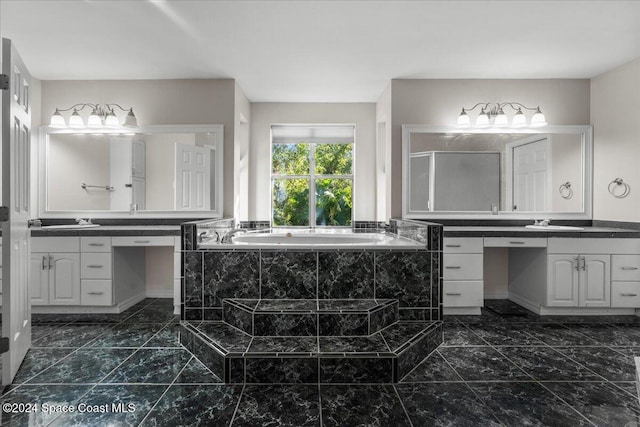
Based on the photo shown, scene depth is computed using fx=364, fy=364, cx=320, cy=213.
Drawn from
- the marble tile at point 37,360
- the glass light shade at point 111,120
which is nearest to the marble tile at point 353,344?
the marble tile at point 37,360

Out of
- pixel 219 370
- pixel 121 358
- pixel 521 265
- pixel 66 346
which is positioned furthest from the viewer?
pixel 521 265

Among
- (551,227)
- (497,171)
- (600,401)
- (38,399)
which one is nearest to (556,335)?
(600,401)

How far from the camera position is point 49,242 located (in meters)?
3.18

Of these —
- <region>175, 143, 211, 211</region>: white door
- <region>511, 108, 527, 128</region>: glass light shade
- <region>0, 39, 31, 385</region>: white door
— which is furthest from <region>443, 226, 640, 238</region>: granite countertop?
<region>0, 39, 31, 385</region>: white door

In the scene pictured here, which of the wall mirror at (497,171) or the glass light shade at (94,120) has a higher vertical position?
the glass light shade at (94,120)

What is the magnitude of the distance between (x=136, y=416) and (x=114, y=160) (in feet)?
9.50

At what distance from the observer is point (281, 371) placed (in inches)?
79.1

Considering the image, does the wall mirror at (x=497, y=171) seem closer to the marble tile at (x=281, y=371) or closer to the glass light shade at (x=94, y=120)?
the marble tile at (x=281, y=371)

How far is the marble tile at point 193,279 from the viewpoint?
8.77 feet

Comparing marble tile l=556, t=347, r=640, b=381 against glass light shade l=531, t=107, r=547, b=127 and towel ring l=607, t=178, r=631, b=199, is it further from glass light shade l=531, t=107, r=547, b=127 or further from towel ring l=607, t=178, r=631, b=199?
glass light shade l=531, t=107, r=547, b=127

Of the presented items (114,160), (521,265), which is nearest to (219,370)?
(114,160)

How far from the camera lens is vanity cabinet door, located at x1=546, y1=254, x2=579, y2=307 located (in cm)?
320

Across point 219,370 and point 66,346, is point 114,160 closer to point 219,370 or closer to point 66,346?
point 66,346

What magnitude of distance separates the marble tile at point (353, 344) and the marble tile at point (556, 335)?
4.43 ft
